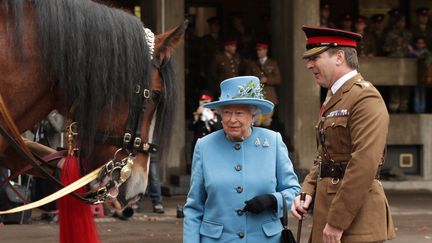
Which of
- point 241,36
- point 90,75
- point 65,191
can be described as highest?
point 241,36

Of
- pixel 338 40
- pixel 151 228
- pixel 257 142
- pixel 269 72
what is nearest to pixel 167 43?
pixel 257 142

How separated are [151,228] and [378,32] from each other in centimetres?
711

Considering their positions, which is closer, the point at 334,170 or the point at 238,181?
the point at 334,170

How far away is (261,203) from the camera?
15.5 feet

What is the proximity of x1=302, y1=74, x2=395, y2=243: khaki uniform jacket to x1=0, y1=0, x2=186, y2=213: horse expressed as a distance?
0.97 meters

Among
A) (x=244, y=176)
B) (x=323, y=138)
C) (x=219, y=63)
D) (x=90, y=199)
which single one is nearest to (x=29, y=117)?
(x=90, y=199)

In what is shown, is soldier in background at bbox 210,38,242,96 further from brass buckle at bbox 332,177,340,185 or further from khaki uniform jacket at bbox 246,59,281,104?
brass buckle at bbox 332,177,340,185

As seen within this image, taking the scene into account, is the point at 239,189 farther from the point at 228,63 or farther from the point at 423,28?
the point at 423,28

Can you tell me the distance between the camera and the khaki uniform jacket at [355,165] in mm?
4355

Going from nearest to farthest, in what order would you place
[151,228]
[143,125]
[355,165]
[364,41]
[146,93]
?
[355,165], [146,93], [143,125], [151,228], [364,41]

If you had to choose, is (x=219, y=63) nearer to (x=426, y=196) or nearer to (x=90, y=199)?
(x=426, y=196)

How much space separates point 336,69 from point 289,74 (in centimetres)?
1012

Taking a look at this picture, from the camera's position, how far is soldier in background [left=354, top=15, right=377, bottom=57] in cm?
1541

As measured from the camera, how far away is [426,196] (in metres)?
14.3
